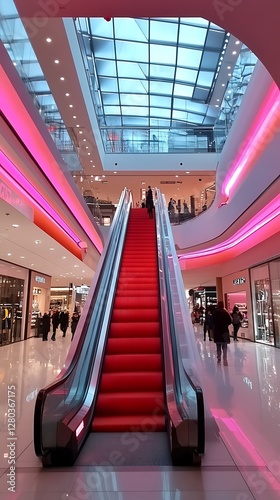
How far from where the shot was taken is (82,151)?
17.5 m

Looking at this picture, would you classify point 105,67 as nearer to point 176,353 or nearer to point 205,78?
point 205,78

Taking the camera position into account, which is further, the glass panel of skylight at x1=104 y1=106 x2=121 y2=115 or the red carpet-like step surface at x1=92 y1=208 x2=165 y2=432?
the glass panel of skylight at x1=104 y1=106 x2=121 y2=115

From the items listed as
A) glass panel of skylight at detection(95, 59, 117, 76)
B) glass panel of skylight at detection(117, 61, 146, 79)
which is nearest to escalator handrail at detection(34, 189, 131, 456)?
glass panel of skylight at detection(95, 59, 117, 76)

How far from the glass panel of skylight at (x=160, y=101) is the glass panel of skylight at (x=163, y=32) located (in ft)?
18.3

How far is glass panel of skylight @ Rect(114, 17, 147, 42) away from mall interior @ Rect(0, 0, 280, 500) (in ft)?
0.30

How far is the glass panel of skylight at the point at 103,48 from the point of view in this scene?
17.8 meters

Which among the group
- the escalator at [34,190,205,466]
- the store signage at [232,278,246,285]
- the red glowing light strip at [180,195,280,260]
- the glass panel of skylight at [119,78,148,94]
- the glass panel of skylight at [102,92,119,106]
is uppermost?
the glass panel of skylight at [119,78,148,94]

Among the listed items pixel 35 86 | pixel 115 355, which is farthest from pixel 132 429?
pixel 35 86

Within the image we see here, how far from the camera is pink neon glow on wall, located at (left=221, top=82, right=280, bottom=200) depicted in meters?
7.10

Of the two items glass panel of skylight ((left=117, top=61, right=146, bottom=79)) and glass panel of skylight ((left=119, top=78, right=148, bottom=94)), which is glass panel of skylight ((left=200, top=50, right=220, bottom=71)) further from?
glass panel of skylight ((left=119, top=78, right=148, bottom=94))

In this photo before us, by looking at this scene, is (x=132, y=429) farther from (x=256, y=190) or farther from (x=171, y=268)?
(x=256, y=190)

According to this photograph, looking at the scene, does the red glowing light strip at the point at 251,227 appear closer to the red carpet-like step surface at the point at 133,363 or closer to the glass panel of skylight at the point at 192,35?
the red carpet-like step surface at the point at 133,363

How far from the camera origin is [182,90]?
73.7 ft

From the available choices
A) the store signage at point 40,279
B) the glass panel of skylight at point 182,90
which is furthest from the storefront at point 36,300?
the glass panel of skylight at point 182,90
